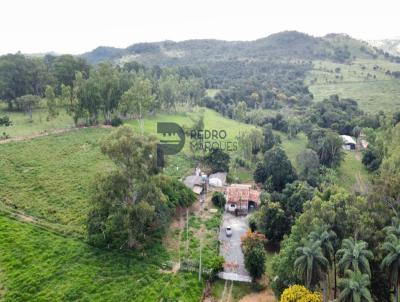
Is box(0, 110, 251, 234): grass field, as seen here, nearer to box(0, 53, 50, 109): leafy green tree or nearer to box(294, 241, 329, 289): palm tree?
box(0, 53, 50, 109): leafy green tree

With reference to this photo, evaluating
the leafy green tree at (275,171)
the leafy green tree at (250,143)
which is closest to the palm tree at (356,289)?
the leafy green tree at (275,171)

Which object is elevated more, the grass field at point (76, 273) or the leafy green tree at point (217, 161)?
the leafy green tree at point (217, 161)

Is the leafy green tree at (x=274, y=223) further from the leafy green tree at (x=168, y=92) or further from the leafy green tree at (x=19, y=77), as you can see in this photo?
the leafy green tree at (x=19, y=77)

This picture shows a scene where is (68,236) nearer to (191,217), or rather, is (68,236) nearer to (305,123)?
(191,217)

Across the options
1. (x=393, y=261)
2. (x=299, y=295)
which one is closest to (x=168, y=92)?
(x=299, y=295)

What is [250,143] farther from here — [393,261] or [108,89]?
[393,261]

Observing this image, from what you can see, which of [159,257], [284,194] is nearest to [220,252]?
[159,257]

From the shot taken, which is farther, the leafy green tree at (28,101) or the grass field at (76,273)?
the leafy green tree at (28,101)
